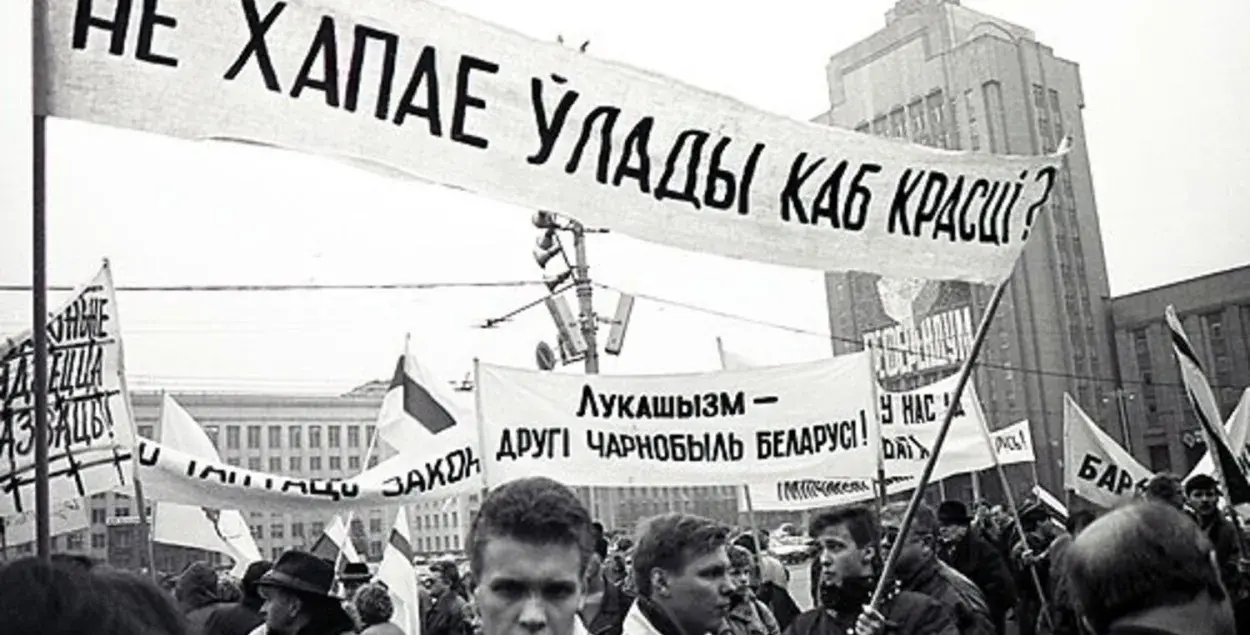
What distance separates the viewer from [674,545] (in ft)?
15.6

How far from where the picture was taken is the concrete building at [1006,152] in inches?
2665

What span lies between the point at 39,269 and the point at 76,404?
4.04 metres

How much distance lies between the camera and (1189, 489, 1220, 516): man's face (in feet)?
26.0

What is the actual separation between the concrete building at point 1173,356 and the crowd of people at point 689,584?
2083 inches

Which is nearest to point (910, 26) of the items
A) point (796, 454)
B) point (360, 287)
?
point (360, 287)

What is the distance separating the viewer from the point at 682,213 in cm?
405

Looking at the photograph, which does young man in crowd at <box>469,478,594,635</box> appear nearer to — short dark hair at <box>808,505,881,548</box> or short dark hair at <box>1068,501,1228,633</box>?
short dark hair at <box>1068,501,1228,633</box>

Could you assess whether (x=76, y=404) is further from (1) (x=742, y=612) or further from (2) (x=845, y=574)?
(2) (x=845, y=574)

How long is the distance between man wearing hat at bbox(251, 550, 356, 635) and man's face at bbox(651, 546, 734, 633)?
1.48 meters

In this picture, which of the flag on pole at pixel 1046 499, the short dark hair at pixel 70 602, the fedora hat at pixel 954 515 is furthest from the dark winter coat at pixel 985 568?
the short dark hair at pixel 70 602

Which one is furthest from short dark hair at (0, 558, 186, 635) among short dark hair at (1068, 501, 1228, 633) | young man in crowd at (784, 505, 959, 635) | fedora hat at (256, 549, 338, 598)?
young man in crowd at (784, 505, 959, 635)

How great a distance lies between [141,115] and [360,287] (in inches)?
958

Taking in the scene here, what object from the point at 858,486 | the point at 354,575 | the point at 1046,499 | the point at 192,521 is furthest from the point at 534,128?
the point at 1046,499

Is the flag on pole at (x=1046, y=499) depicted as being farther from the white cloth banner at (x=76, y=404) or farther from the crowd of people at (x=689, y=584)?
the white cloth banner at (x=76, y=404)
